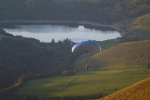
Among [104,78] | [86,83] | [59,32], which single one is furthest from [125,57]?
[59,32]

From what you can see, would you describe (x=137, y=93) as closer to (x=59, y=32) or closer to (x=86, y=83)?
(x=86, y=83)

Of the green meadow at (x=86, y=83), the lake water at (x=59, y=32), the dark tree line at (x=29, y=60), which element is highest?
the lake water at (x=59, y=32)

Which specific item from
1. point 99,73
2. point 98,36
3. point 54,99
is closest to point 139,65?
point 99,73

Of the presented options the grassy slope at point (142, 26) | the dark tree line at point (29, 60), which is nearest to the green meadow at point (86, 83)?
the dark tree line at point (29, 60)

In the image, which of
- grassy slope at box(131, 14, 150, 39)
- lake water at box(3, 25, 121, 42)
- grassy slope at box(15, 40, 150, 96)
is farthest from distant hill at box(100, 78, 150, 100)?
lake water at box(3, 25, 121, 42)

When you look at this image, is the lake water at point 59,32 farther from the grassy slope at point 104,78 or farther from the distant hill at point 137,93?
the distant hill at point 137,93

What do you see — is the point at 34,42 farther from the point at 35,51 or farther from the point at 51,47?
the point at 35,51

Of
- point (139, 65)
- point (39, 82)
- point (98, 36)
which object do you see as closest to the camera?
point (39, 82)
